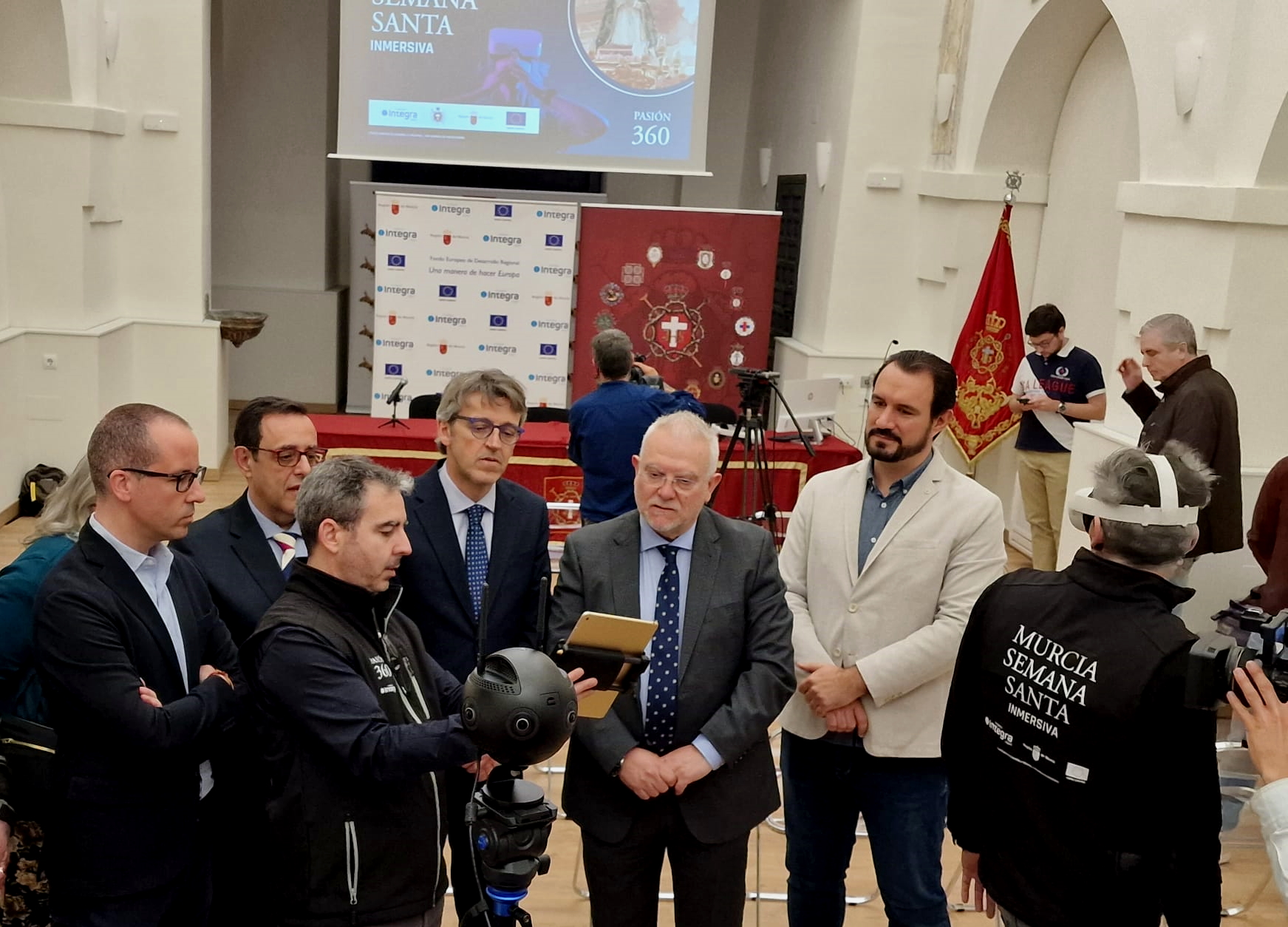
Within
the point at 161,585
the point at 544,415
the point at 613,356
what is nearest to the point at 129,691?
the point at 161,585

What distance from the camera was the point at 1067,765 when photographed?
226 cm

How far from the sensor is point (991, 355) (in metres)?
8.56

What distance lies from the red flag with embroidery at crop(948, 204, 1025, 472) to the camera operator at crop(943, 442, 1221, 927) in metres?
6.34

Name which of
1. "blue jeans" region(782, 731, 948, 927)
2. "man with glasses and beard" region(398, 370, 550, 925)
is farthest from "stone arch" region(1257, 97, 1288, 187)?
"man with glasses and beard" region(398, 370, 550, 925)

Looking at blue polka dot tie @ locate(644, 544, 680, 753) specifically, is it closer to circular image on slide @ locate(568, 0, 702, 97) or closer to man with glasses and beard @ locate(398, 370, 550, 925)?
man with glasses and beard @ locate(398, 370, 550, 925)

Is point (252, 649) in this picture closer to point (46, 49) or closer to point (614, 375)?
point (614, 375)

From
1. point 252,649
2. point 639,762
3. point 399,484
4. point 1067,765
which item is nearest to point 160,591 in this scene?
point 252,649

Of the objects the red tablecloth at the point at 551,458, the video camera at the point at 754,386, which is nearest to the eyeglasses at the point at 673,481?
the video camera at the point at 754,386

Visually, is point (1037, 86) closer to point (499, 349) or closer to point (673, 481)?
point (499, 349)

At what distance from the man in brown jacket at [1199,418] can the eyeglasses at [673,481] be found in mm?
3311

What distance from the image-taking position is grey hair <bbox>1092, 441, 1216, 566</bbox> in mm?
2223

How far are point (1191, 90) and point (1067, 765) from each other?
4853 mm

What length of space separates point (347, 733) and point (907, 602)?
4.52 feet

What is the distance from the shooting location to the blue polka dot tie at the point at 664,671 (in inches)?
106
